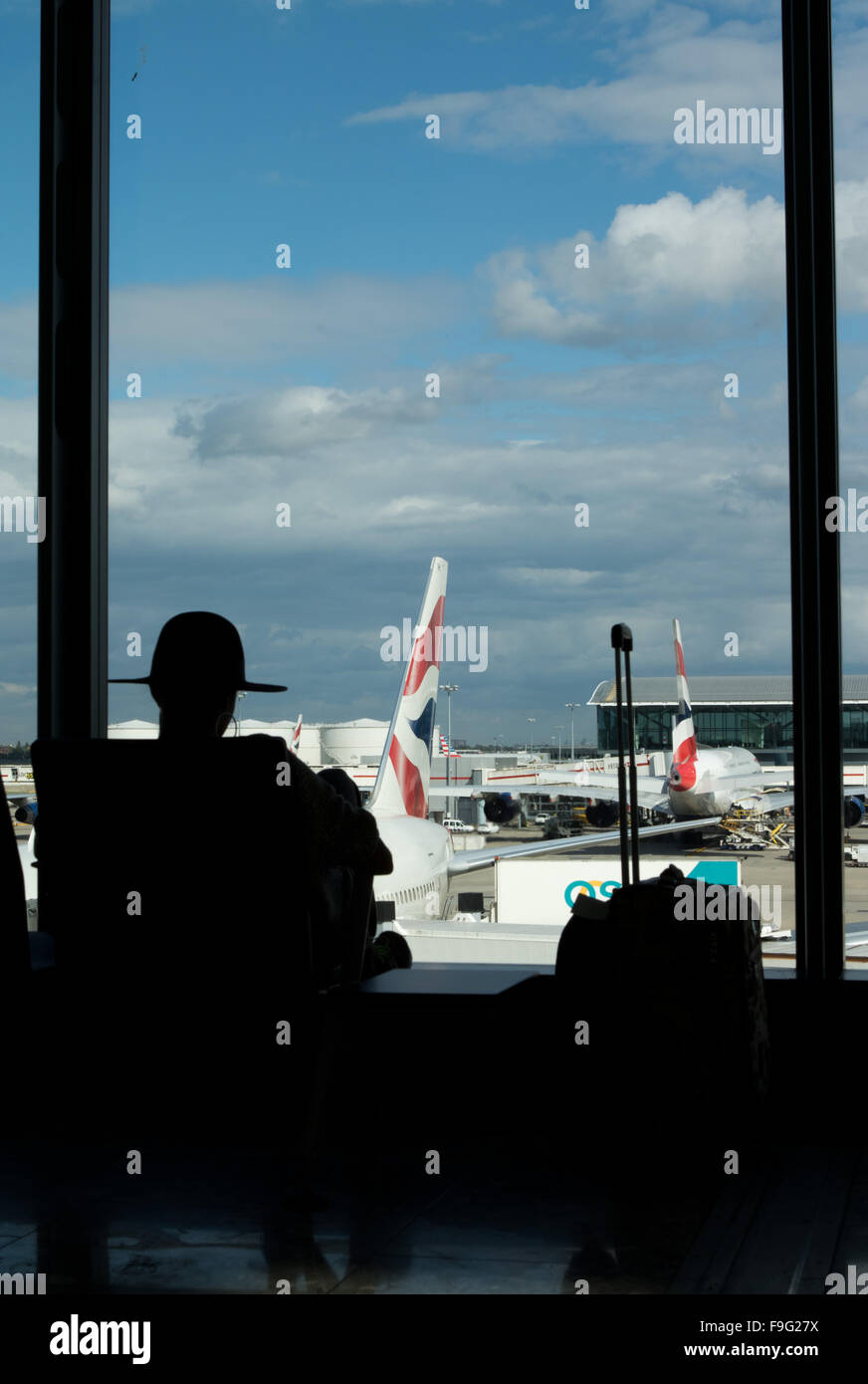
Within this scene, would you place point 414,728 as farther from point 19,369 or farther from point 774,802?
point 774,802

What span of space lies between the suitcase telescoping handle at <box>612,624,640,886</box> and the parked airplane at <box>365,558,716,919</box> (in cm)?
594

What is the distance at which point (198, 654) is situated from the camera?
2094 mm

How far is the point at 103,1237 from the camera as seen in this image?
75.6 inches

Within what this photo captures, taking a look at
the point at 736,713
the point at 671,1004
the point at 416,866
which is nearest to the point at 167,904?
the point at 671,1004

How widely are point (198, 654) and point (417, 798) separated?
8.26 metres

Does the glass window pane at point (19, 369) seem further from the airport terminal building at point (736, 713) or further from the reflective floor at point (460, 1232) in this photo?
the airport terminal building at point (736, 713)

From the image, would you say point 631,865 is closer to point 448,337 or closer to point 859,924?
point 859,924

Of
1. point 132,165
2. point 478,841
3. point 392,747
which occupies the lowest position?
point 478,841

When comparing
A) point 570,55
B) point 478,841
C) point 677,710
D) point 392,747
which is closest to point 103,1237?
point 677,710

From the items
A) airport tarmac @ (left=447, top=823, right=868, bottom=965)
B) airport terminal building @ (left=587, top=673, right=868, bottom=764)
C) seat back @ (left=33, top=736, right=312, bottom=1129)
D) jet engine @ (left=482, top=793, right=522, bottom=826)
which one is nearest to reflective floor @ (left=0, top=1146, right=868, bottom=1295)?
seat back @ (left=33, top=736, right=312, bottom=1129)

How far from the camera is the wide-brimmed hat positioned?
2.07 meters

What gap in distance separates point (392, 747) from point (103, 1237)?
7579mm

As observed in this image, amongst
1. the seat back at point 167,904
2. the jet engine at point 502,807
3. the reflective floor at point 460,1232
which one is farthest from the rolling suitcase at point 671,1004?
the jet engine at point 502,807

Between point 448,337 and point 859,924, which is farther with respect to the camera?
point 448,337
